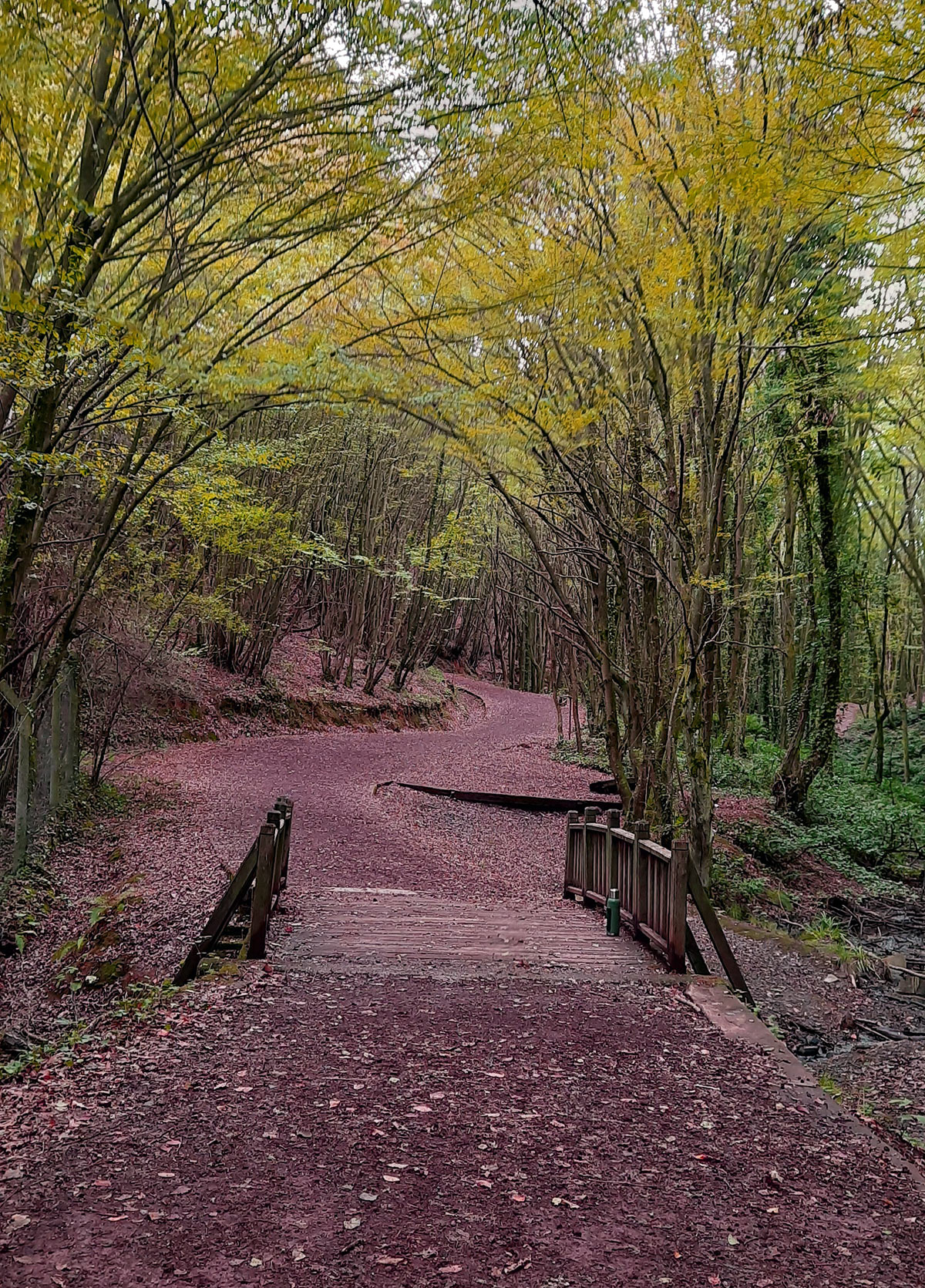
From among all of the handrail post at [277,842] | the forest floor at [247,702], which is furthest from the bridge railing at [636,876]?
the forest floor at [247,702]

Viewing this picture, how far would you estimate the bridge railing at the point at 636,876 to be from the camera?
586cm

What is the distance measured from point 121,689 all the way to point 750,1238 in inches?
382

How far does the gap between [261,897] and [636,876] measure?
3017 millimetres

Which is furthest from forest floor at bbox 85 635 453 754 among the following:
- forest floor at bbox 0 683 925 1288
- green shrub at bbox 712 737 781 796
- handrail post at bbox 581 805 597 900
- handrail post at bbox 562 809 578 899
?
green shrub at bbox 712 737 781 796

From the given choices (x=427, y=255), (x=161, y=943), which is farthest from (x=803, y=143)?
(x=161, y=943)

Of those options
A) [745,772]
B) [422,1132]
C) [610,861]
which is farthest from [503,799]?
[422,1132]

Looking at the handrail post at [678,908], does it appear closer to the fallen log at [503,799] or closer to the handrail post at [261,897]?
the handrail post at [261,897]

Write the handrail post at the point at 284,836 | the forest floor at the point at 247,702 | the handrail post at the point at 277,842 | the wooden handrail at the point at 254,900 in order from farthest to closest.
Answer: the forest floor at the point at 247,702, the handrail post at the point at 284,836, the handrail post at the point at 277,842, the wooden handrail at the point at 254,900

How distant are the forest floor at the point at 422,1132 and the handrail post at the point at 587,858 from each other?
156cm

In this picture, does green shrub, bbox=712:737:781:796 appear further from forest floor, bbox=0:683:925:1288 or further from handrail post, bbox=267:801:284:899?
handrail post, bbox=267:801:284:899

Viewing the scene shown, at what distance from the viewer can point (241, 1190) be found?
9.82 feet

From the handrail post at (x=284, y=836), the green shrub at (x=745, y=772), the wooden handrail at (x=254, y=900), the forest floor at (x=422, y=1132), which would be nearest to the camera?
the forest floor at (x=422, y=1132)

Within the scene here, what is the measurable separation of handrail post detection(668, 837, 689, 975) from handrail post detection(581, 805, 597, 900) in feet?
7.46

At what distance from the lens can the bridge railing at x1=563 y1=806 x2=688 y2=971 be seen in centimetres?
586
